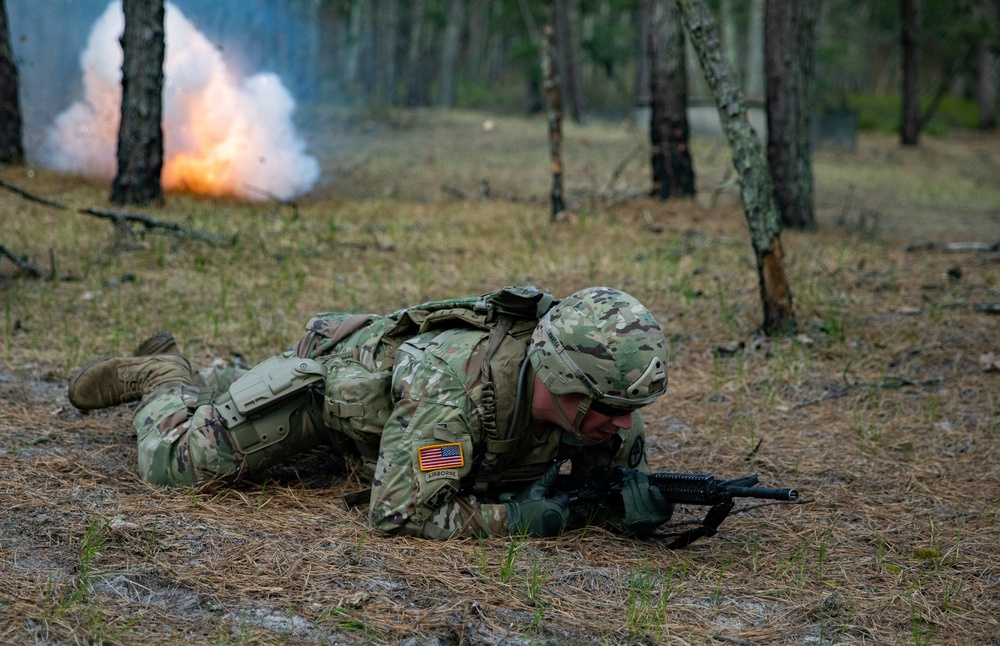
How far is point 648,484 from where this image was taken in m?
3.54

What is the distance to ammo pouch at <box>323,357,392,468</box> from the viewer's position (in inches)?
147

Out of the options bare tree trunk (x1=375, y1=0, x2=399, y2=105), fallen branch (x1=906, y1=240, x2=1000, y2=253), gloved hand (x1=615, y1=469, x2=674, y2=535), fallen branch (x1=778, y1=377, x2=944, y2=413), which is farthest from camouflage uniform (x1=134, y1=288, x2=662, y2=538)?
bare tree trunk (x1=375, y1=0, x2=399, y2=105)

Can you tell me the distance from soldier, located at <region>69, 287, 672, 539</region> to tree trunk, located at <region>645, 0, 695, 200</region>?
791cm

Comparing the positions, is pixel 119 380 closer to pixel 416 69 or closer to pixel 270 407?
pixel 270 407

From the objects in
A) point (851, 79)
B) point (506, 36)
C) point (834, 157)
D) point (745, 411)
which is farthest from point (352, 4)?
point (745, 411)

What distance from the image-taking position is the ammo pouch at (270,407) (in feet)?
12.6

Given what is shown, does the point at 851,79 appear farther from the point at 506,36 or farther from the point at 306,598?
the point at 306,598

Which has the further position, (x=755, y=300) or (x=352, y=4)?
(x=352, y=4)

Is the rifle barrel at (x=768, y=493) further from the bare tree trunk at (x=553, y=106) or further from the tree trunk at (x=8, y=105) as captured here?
the tree trunk at (x=8, y=105)

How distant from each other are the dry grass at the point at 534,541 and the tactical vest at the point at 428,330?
1.18 feet

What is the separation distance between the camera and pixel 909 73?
21.8 m

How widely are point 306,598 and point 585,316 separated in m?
1.35

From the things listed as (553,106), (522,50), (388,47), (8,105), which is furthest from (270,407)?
(388,47)

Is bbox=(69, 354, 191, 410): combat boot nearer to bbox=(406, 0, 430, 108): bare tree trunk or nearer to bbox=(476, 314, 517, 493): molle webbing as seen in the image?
bbox=(476, 314, 517, 493): molle webbing
